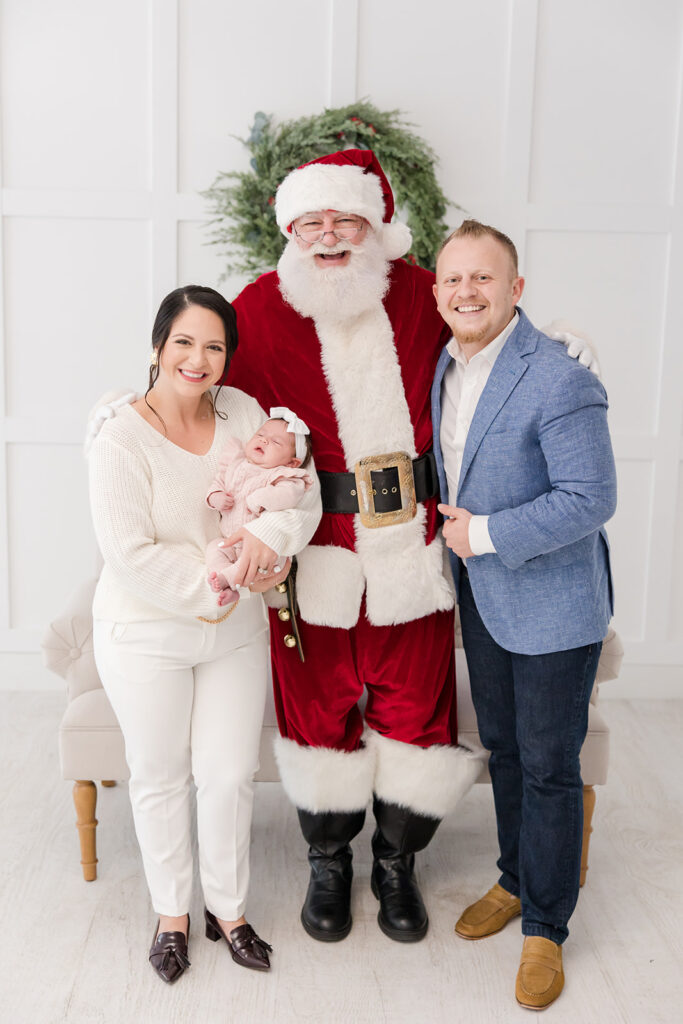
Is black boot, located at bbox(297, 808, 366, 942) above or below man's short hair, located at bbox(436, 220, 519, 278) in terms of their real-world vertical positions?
below

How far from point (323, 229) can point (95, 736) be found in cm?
145

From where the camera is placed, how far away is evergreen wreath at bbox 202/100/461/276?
3607mm

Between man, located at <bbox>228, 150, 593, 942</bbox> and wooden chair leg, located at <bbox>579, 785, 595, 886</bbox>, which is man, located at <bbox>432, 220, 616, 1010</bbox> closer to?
man, located at <bbox>228, 150, 593, 942</bbox>

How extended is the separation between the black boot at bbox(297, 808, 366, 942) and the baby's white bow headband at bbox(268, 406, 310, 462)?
3.07 ft

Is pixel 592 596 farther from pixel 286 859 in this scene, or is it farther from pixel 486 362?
pixel 286 859

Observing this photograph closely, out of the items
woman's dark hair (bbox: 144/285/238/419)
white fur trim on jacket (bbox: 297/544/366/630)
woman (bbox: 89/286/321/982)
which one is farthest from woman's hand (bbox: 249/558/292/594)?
woman's dark hair (bbox: 144/285/238/419)

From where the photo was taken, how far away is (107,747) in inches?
99.0

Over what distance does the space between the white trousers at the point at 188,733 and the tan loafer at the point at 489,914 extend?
59cm

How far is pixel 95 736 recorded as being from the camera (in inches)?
98.9

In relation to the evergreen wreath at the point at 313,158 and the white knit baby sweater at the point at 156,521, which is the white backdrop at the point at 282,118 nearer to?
the evergreen wreath at the point at 313,158

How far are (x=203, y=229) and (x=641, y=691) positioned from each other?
2762 mm

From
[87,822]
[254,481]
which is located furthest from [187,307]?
[87,822]

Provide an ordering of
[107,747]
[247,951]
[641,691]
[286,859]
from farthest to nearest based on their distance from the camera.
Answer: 1. [641,691]
2. [286,859]
3. [107,747]
4. [247,951]

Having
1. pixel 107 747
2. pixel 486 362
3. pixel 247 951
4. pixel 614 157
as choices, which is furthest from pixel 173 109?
pixel 247 951
